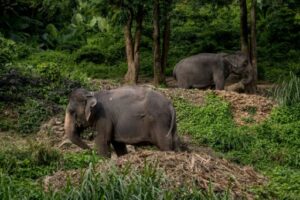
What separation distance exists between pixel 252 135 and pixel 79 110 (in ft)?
11.9

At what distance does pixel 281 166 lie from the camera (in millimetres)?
12656

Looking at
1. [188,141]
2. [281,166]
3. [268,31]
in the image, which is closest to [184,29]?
[268,31]

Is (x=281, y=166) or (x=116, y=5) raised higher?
(x=116, y=5)

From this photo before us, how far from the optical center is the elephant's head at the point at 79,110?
12.1 meters

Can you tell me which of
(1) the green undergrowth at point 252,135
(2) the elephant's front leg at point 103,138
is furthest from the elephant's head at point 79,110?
(1) the green undergrowth at point 252,135

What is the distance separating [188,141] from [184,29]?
11881 millimetres

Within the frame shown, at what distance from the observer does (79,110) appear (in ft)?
40.2

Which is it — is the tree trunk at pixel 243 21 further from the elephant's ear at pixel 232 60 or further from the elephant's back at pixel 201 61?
the elephant's back at pixel 201 61

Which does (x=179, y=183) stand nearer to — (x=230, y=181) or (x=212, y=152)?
(x=230, y=181)

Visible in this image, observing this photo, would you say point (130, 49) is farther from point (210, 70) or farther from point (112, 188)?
point (112, 188)

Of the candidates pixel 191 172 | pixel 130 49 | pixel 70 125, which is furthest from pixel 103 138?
pixel 130 49

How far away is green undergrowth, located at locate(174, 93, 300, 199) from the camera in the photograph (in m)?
12.8

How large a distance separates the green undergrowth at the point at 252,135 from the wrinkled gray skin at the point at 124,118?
1671 millimetres

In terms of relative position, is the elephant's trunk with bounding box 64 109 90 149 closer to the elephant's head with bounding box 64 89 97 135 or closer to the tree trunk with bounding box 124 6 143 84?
the elephant's head with bounding box 64 89 97 135
